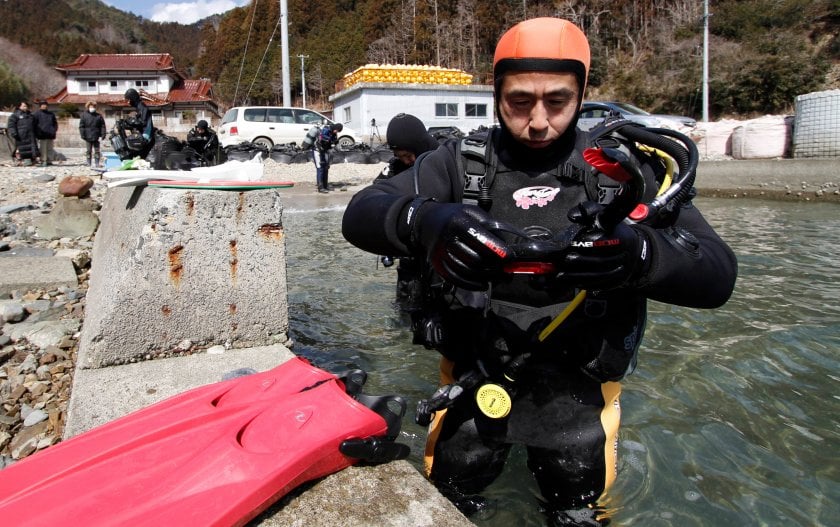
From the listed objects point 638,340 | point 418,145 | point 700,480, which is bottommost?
point 700,480

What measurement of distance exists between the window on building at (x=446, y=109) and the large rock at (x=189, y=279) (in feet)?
90.8

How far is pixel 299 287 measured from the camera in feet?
17.8

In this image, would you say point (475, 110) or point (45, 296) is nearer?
point (45, 296)

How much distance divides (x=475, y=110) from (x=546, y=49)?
2960 cm

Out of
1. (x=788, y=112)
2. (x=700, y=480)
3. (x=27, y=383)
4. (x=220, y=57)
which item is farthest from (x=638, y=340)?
(x=220, y=57)

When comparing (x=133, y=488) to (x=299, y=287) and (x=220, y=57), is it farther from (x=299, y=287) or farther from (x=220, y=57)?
(x=220, y=57)

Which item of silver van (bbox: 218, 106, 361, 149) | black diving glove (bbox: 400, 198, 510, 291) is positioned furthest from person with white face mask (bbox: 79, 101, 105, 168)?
black diving glove (bbox: 400, 198, 510, 291)

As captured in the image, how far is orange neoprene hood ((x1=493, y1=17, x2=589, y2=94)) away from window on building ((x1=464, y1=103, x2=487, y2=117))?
2925cm

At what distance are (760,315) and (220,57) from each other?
88.4 meters

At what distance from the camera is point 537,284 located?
4.44ft

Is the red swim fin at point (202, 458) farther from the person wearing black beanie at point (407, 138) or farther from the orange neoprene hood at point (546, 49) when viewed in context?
the person wearing black beanie at point (407, 138)

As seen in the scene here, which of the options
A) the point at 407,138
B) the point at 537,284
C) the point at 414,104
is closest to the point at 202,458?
the point at 537,284

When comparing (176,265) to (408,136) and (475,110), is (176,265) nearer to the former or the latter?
(408,136)

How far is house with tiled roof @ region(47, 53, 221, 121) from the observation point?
53.2 metres
